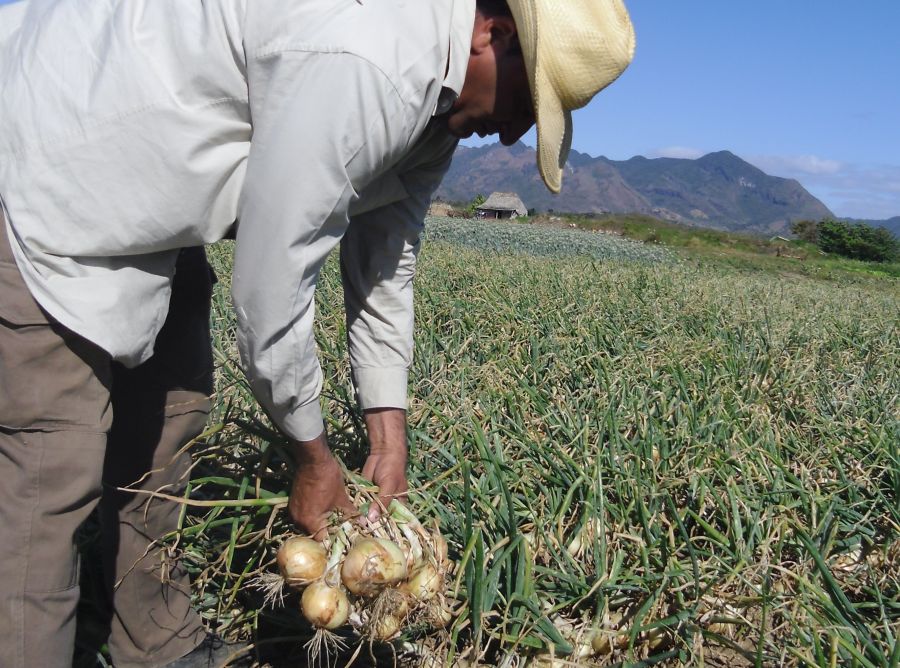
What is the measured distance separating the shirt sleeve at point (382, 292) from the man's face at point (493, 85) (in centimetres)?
30

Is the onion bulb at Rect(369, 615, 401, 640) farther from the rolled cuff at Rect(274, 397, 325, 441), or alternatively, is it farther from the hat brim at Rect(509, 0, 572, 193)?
the hat brim at Rect(509, 0, 572, 193)

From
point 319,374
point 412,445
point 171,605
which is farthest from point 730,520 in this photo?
point 171,605

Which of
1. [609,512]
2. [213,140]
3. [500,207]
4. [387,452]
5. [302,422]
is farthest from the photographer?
[500,207]

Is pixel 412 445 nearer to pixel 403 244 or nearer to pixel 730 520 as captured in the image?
pixel 403 244

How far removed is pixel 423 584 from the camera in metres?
1.42

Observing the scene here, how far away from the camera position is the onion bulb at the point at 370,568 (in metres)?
1.31

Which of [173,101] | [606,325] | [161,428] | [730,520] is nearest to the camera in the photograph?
[173,101]

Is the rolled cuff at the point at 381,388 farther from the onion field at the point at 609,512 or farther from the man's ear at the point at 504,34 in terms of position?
the man's ear at the point at 504,34

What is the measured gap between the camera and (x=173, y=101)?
113 centimetres

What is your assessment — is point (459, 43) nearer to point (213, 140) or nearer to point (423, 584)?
point (213, 140)

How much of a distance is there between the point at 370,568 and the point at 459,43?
865 mm

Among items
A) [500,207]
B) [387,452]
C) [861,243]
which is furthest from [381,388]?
[500,207]

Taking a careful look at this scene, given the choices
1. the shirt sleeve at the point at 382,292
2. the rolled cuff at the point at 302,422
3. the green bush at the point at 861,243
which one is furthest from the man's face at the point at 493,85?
the green bush at the point at 861,243

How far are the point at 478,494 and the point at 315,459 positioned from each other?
50cm
